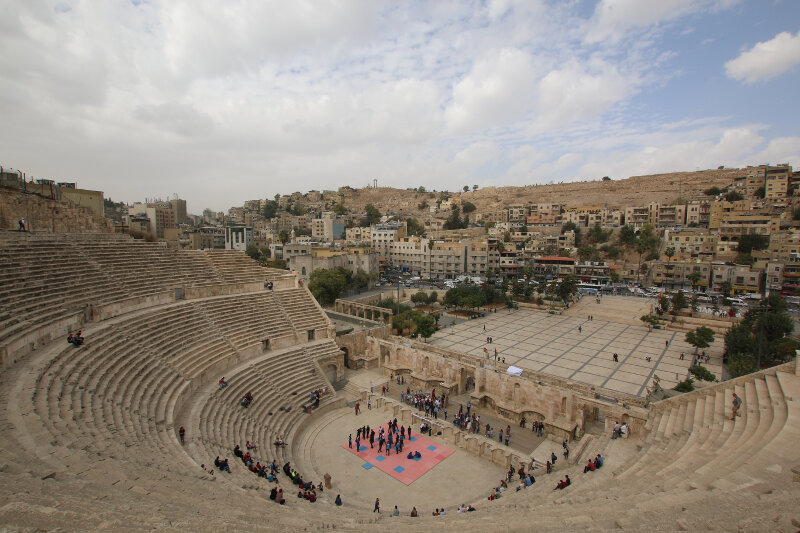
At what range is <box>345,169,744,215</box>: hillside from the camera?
4841 inches

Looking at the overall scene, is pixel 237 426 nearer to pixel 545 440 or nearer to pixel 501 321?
pixel 545 440

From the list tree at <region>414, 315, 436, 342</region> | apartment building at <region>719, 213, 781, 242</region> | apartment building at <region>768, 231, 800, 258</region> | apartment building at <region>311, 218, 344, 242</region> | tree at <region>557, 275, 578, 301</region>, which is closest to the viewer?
tree at <region>414, 315, 436, 342</region>

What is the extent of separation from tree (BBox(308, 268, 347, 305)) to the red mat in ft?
89.5

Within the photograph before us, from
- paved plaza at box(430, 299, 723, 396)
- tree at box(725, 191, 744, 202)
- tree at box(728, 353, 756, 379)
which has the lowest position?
paved plaza at box(430, 299, 723, 396)

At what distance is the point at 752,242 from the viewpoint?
6350 centimetres

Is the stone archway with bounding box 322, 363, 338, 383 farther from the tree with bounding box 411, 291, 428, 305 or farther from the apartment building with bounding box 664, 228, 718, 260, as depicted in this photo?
the apartment building with bounding box 664, 228, 718, 260

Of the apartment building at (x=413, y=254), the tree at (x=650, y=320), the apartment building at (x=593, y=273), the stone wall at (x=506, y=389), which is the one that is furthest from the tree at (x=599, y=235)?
the stone wall at (x=506, y=389)

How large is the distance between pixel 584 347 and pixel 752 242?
47829 mm

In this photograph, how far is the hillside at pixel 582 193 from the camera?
122963mm

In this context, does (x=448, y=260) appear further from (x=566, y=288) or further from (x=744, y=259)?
(x=744, y=259)

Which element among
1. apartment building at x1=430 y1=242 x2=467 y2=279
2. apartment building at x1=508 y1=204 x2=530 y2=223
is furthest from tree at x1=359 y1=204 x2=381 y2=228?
apartment building at x1=430 y1=242 x2=467 y2=279

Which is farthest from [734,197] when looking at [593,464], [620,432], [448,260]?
[593,464]

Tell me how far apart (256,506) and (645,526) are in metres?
8.73

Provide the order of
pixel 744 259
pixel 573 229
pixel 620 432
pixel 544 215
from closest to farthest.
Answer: pixel 620 432
pixel 744 259
pixel 573 229
pixel 544 215
